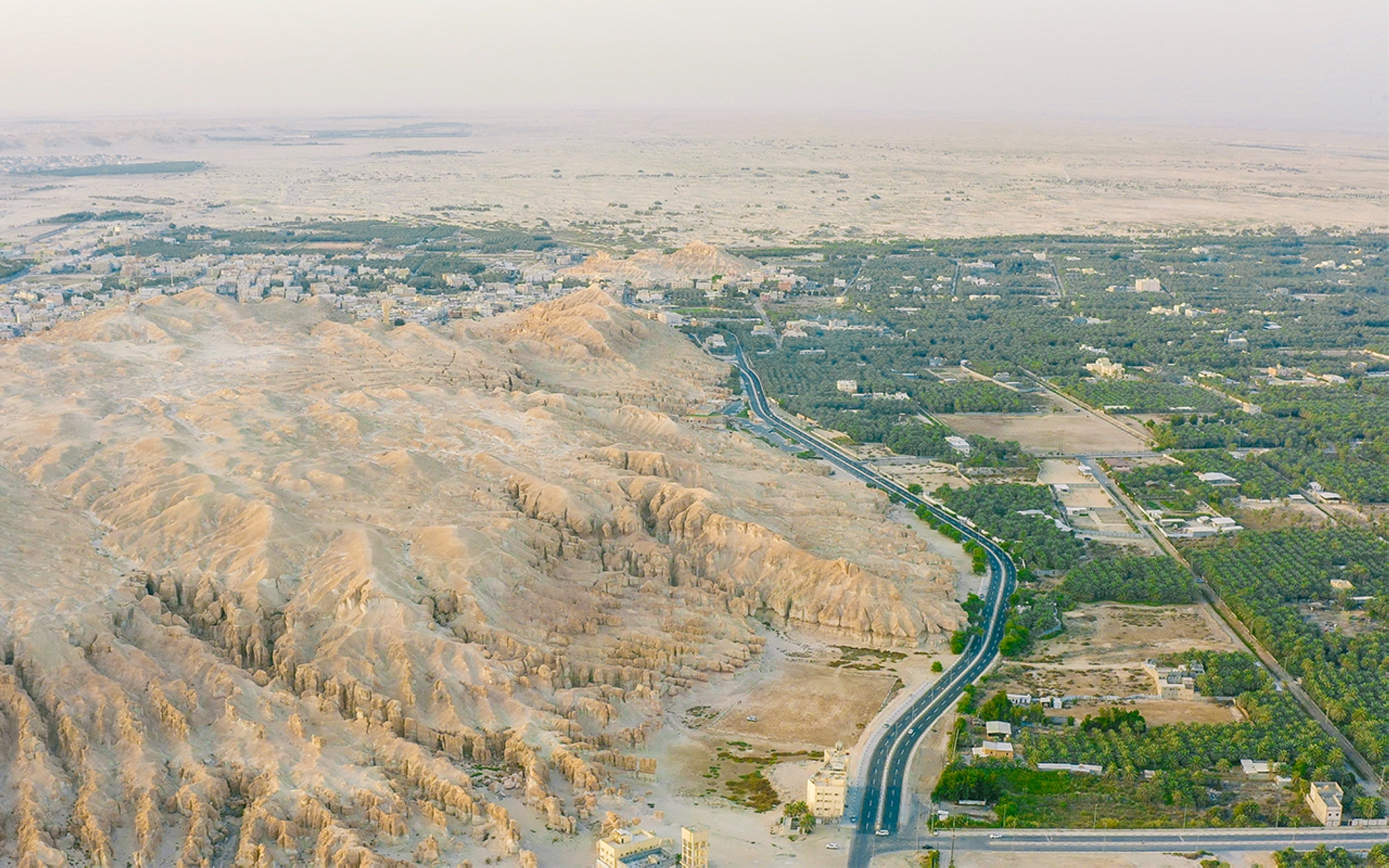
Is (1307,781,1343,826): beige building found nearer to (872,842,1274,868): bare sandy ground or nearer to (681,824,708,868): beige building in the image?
(872,842,1274,868): bare sandy ground

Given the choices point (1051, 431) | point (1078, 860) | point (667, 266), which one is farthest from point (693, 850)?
point (667, 266)

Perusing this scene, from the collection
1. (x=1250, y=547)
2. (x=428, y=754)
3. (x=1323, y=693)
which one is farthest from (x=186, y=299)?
(x=1323, y=693)

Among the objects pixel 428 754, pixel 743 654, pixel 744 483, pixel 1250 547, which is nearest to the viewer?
pixel 428 754

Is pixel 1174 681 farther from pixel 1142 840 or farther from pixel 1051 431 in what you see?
pixel 1051 431

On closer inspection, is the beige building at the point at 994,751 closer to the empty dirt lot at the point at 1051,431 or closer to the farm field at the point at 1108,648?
the farm field at the point at 1108,648

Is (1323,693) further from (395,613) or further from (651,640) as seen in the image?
(395,613)

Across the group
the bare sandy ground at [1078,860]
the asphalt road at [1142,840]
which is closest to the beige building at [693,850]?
the bare sandy ground at [1078,860]

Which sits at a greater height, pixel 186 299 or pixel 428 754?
pixel 186 299
